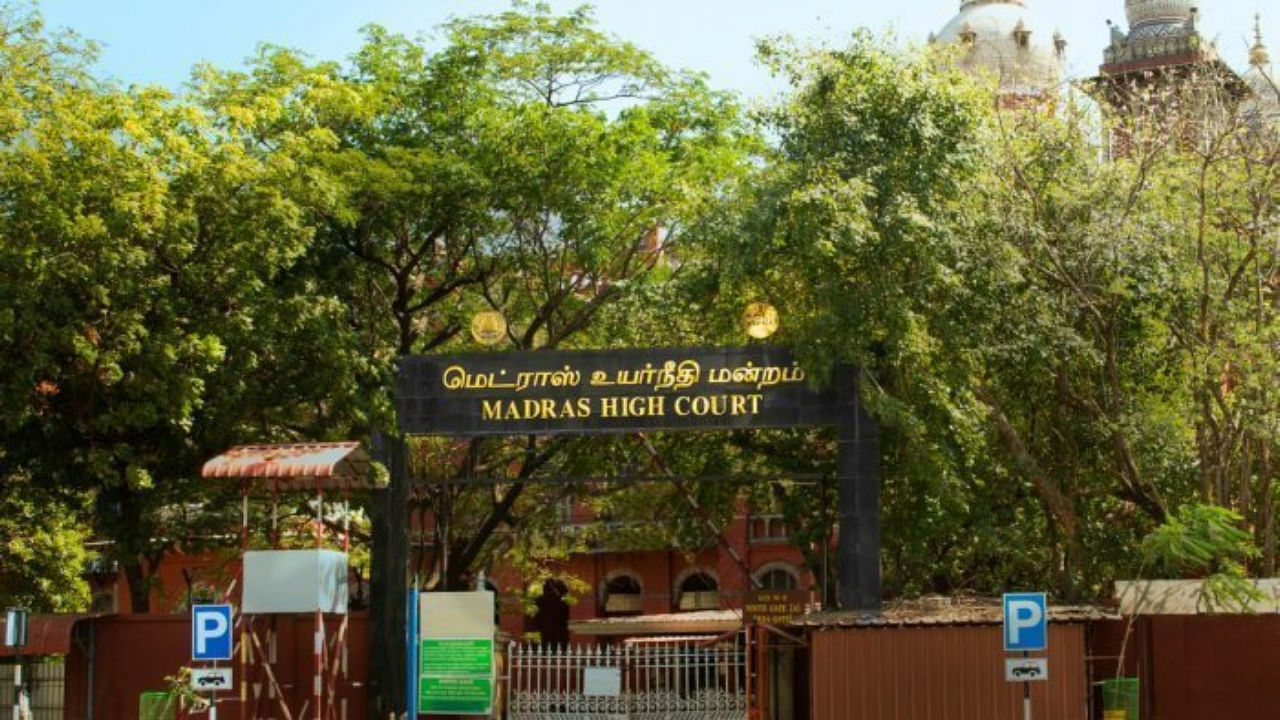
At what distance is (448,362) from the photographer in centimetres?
2391

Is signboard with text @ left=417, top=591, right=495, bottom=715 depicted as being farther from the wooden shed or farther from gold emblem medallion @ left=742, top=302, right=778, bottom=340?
gold emblem medallion @ left=742, top=302, right=778, bottom=340

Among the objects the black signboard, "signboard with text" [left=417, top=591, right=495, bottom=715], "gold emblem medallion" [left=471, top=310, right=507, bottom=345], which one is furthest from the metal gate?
"gold emblem medallion" [left=471, top=310, right=507, bottom=345]

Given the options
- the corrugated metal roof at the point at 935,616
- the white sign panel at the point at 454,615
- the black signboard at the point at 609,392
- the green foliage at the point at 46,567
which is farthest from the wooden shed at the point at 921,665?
the green foliage at the point at 46,567

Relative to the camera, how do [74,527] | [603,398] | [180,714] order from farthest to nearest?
[74,527], [603,398], [180,714]

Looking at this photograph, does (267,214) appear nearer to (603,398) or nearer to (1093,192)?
(603,398)

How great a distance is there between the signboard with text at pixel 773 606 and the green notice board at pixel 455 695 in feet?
15.7

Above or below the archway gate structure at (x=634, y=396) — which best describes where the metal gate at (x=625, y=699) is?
below

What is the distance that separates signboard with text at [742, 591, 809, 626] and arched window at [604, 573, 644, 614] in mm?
26319

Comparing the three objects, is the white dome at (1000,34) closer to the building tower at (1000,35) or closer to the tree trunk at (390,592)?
the building tower at (1000,35)

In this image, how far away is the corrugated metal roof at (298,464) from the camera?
22156mm

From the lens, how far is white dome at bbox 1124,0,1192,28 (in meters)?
69.6

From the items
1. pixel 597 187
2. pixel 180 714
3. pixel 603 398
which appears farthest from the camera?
pixel 597 187

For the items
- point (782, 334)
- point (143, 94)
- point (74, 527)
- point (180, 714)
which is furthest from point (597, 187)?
point (74, 527)

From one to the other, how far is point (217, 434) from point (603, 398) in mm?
6814
